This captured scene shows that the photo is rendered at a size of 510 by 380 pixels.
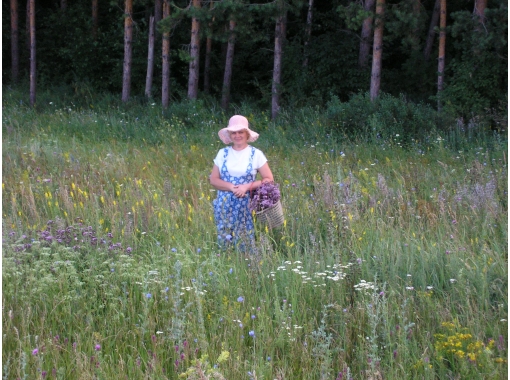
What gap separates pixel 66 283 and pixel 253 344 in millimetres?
1415

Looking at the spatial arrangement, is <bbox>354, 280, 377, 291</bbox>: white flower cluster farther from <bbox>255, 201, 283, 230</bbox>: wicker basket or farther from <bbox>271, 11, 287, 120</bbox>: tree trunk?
<bbox>271, 11, 287, 120</bbox>: tree trunk

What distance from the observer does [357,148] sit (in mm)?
10719

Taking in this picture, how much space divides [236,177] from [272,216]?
0.49m

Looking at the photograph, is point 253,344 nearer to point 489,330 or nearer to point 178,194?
point 489,330

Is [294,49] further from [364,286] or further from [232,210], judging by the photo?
[364,286]

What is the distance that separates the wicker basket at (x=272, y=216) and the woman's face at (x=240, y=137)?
64 cm

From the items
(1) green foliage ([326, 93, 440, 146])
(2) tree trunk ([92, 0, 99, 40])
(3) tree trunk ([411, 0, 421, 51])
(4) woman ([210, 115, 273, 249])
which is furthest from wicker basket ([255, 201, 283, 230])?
(2) tree trunk ([92, 0, 99, 40])

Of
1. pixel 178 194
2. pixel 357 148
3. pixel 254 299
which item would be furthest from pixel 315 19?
pixel 254 299

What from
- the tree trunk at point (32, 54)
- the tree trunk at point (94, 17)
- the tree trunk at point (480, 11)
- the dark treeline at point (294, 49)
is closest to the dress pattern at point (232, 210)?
the dark treeline at point (294, 49)

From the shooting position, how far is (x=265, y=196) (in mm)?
5473

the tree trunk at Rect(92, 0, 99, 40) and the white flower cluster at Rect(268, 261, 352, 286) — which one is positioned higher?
the tree trunk at Rect(92, 0, 99, 40)

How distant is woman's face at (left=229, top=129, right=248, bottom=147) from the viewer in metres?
5.58

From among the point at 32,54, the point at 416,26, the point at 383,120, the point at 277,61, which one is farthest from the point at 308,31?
the point at 383,120

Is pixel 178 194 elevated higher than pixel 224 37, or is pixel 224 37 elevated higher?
pixel 224 37
